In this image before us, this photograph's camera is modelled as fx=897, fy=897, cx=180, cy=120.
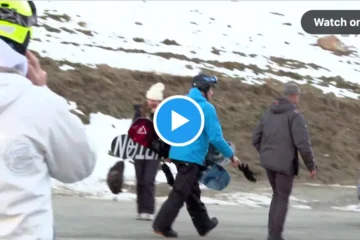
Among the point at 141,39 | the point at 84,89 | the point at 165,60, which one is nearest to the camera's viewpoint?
the point at 84,89

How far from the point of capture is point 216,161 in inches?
390

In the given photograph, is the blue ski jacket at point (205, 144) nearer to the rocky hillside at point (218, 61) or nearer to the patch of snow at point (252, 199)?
the patch of snow at point (252, 199)

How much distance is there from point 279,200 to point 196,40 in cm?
2573

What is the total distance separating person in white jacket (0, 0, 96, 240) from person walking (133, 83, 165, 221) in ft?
25.5

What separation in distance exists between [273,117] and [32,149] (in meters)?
6.52

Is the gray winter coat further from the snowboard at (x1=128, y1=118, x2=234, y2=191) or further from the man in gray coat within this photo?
the snowboard at (x1=128, y1=118, x2=234, y2=191)

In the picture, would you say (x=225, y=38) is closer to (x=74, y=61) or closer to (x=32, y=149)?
(x=74, y=61)

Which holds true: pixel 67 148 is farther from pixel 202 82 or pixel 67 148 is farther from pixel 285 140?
pixel 202 82

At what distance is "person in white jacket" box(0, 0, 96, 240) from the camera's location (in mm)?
3072

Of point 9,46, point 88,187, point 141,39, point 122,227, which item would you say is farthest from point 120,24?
point 9,46

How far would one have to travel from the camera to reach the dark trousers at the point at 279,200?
923 cm

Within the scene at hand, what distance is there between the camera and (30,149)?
309 cm
